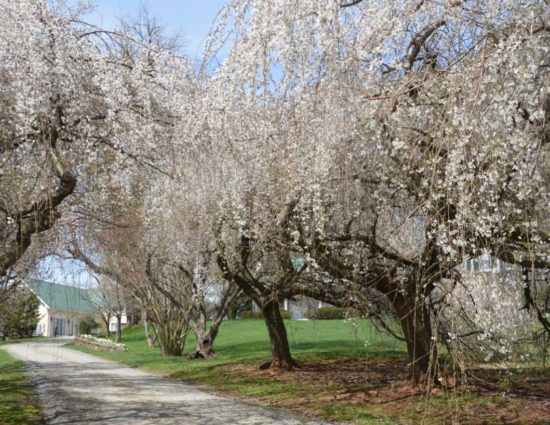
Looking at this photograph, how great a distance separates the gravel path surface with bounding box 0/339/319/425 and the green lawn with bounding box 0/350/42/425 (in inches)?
7.7

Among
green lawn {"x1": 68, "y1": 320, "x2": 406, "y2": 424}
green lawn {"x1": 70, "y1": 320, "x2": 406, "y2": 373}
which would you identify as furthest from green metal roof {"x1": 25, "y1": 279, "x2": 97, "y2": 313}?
green lawn {"x1": 70, "y1": 320, "x2": 406, "y2": 373}

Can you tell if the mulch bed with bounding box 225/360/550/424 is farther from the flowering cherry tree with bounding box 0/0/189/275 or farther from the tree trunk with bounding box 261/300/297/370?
the flowering cherry tree with bounding box 0/0/189/275

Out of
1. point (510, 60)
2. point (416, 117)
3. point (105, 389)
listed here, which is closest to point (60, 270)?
point (105, 389)

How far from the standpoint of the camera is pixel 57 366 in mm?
18812

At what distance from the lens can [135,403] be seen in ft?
33.0

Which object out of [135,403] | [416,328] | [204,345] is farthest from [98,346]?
[416,328]

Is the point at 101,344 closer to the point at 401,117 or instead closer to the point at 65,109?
the point at 65,109

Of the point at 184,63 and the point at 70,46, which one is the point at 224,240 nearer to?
the point at 184,63

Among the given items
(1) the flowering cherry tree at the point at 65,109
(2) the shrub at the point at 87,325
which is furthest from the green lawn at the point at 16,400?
(2) the shrub at the point at 87,325

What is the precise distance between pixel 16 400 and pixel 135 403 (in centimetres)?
213

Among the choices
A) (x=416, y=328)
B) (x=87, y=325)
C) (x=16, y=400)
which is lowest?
(x=16, y=400)

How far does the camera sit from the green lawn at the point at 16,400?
28.2 feet

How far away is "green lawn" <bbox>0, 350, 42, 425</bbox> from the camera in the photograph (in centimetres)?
860

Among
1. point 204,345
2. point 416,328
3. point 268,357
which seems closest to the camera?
point 416,328
